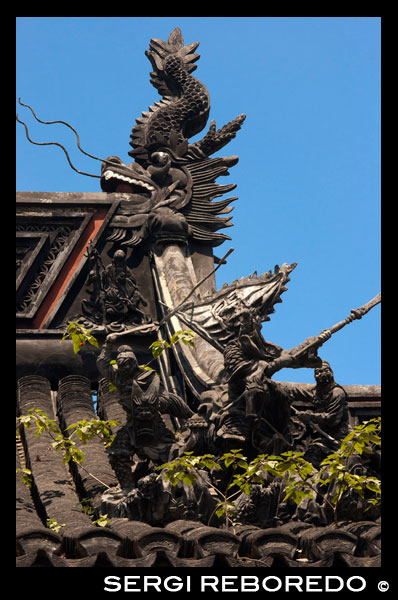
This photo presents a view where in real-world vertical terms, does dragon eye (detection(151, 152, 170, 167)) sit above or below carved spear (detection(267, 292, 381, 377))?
above

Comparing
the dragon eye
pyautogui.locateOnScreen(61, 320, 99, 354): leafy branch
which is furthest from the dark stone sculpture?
pyautogui.locateOnScreen(61, 320, 99, 354): leafy branch

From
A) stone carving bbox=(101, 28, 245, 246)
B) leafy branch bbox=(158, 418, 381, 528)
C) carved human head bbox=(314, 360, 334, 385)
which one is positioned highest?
stone carving bbox=(101, 28, 245, 246)

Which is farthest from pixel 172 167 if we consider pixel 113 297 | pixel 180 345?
pixel 180 345

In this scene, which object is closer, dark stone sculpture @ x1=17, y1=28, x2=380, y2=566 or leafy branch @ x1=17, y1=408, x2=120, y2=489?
dark stone sculpture @ x1=17, y1=28, x2=380, y2=566

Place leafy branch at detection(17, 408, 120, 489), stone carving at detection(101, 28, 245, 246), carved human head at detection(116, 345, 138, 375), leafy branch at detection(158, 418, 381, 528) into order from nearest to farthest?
leafy branch at detection(158, 418, 381, 528) < carved human head at detection(116, 345, 138, 375) < leafy branch at detection(17, 408, 120, 489) < stone carving at detection(101, 28, 245, 246)

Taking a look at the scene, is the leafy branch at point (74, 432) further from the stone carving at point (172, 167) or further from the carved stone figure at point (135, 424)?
the stone carving at point (172, 167)

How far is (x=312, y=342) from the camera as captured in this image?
26.9 meters

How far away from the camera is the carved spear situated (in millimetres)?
26531

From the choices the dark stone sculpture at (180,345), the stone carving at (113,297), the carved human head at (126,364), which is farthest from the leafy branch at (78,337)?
the stone carving at (113,297)

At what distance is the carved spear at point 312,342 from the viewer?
2653 centimetres

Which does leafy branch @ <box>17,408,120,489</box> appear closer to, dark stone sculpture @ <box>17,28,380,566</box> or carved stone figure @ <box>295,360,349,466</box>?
dark stone sculpture @ <box>17,28,380,566</box>

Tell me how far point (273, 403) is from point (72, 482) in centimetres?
312
